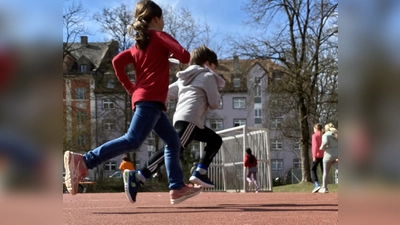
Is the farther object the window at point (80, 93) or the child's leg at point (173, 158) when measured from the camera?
the window at point (80, 93)

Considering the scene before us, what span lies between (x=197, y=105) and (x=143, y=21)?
156 centimetres

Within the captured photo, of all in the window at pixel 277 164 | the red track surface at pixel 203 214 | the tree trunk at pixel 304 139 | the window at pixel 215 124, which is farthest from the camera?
the window at pixel 277 164

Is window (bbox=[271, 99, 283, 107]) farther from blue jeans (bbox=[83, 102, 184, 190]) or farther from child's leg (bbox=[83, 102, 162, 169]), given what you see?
child's leg (bbox=[83, 102, 162, 169])

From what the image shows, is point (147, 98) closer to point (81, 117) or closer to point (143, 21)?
point (143, 21)

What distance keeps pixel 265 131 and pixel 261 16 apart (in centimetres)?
1044

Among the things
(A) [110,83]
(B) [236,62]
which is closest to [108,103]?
(A) [110,83]

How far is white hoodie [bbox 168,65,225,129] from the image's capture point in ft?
18.7

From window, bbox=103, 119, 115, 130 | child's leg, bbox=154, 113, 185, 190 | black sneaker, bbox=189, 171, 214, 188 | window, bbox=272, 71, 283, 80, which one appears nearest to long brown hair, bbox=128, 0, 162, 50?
child's leg, bbox=154, 113, 185, 190

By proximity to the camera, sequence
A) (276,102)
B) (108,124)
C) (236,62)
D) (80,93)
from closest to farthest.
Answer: (276,102), (236,62), (80,93), (108,124)

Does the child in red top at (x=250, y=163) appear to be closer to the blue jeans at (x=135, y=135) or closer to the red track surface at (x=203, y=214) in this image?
the red track surface at (x=203, y=214)

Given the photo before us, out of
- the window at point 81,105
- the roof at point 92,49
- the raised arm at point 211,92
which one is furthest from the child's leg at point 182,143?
the window at point 81,105

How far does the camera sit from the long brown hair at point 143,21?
4328 mm

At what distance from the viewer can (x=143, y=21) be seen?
14.3 ft

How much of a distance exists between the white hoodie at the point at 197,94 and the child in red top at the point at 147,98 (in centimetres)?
100
